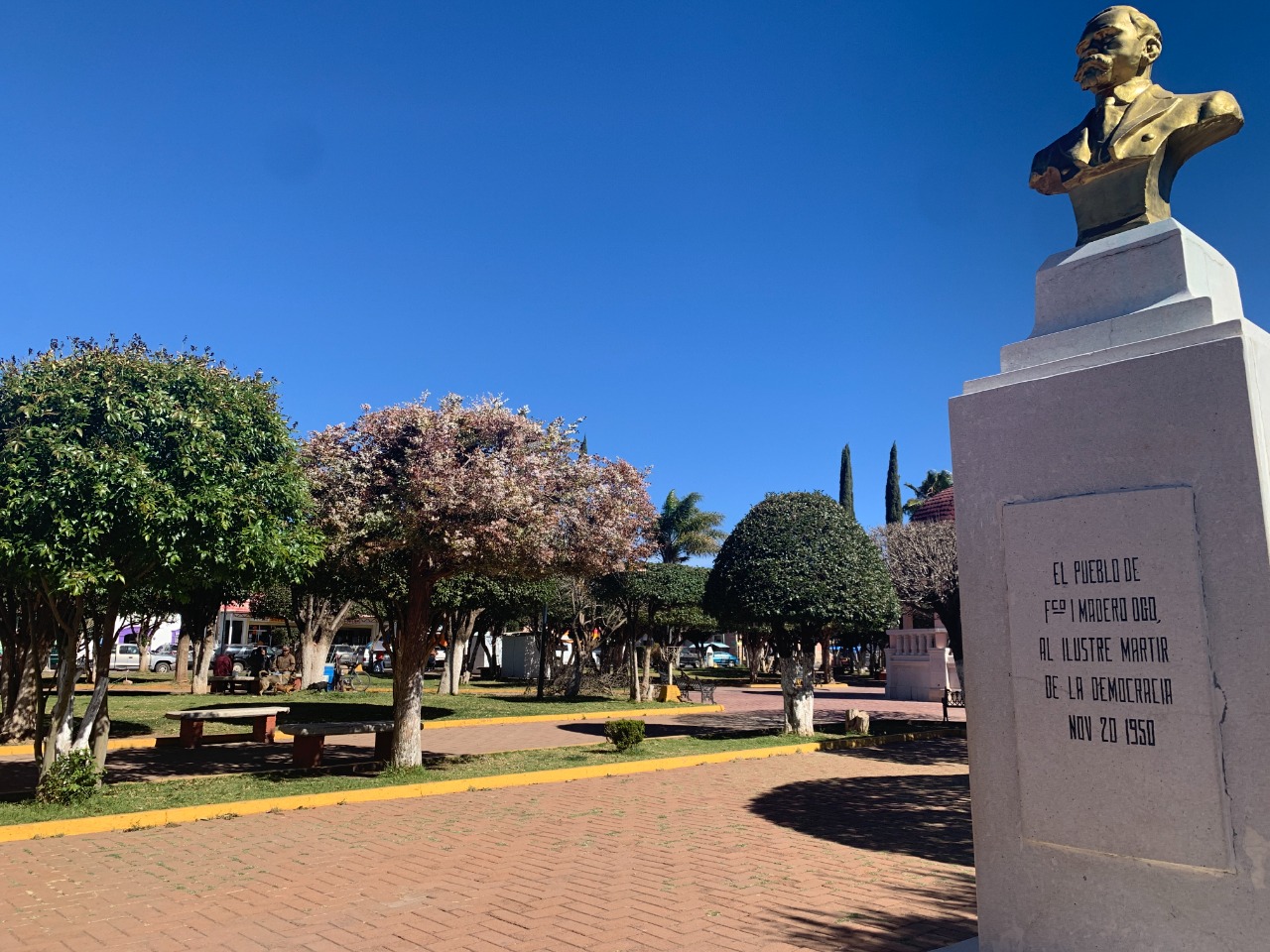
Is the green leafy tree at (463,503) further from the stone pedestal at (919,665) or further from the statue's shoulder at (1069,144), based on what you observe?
the stone pedestal at (919,665)

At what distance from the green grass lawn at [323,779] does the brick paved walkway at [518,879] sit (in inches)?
35.8

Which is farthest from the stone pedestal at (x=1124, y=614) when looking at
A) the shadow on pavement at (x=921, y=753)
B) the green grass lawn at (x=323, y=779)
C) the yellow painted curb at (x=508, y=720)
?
the yellow painted curb at (x=508, y=720)

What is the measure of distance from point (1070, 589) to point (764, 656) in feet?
154

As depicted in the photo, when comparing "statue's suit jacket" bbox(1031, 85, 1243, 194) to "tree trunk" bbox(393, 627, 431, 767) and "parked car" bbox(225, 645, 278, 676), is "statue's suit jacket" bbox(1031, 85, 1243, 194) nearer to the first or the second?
"tree trunk" bbox(393, 627, 431, 767)

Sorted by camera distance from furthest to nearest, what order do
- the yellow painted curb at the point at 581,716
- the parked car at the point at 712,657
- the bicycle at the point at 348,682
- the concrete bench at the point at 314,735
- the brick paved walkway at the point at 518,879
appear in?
the parked car at the point at 712,657, the bicycle at the point at 348,682, the yellow painted curb at the point at 581,716, the concrete bench at the point at 314,735, the brick paved walkway at the point at 518,879

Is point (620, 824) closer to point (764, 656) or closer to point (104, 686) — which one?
point (104, 686)

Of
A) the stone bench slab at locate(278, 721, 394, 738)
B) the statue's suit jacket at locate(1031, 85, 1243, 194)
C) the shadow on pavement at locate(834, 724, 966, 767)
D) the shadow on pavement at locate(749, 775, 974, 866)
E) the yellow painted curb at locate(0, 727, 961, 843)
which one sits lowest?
the shadow on pavement at locate(834, 724, 966, 767)

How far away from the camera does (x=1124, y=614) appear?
387 centimetres

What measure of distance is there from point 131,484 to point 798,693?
1259cm

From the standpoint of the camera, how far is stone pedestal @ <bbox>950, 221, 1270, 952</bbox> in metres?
3.55

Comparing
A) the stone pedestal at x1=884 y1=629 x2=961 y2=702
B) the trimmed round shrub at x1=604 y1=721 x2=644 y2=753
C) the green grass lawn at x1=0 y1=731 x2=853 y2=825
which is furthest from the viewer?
the stone pedestal at x1=884 y1=629 x2=961 y2=702

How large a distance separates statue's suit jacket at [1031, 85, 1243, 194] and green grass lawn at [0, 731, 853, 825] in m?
9.60

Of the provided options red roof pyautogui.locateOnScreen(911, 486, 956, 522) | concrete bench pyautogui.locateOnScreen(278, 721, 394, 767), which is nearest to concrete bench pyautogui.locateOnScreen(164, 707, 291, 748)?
concrete bench pyautogui.locateOnScreen(278, 721, 394, 767)

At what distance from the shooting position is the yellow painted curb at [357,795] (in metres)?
8.19
